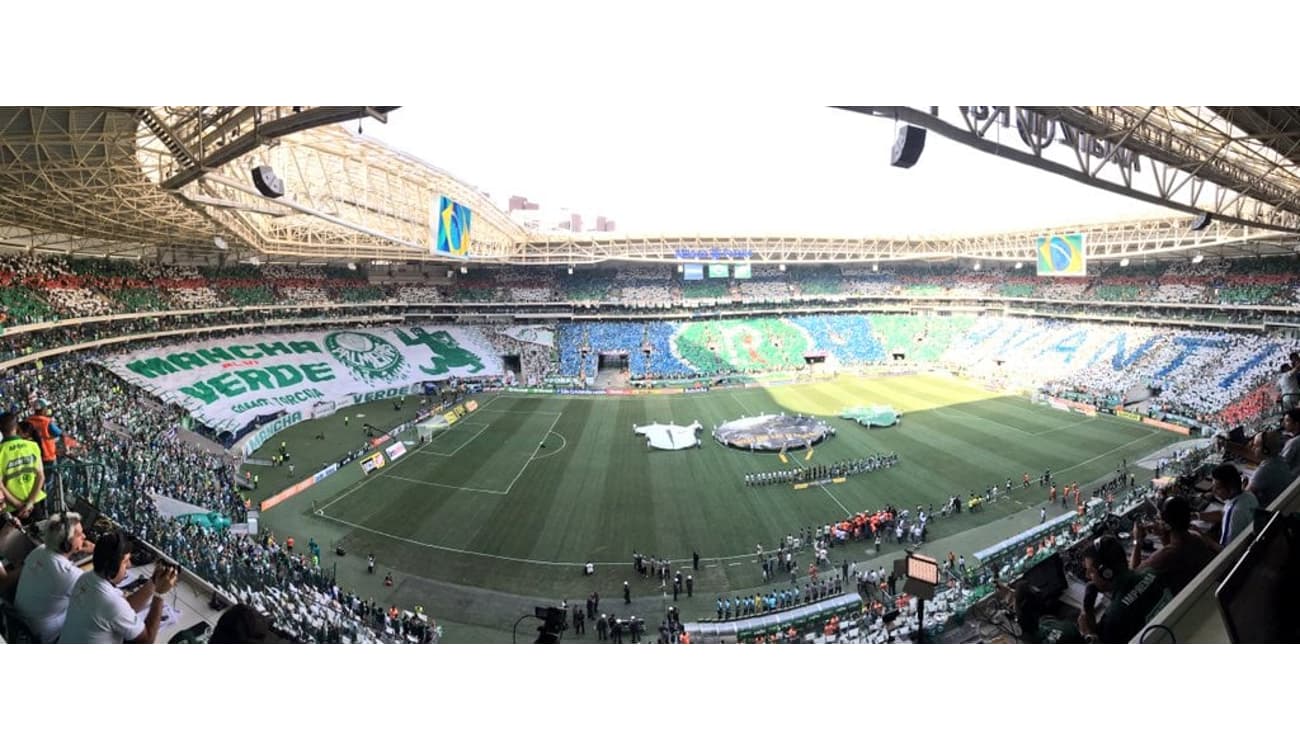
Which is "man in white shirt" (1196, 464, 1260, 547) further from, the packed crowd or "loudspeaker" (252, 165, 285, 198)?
"loudspeaker" (252, 165, 285, 198)

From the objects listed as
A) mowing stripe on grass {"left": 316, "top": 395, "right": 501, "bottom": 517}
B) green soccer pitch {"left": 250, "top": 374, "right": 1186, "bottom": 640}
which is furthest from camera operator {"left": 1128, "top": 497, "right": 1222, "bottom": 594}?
mowing stripe on grass {"left": 316, "top": 395, "right": 501, "bottom": 517}

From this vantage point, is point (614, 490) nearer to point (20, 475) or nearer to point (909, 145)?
point (909, 145)

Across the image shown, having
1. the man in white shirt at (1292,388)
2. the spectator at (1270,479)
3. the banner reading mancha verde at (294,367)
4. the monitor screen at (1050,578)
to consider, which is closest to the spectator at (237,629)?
the monitor screen at (1050,578)

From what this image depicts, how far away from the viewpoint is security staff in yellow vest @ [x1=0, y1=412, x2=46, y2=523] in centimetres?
703

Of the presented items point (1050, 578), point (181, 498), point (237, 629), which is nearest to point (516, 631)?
point (237, 629)

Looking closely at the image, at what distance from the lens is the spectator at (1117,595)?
454 centimetres

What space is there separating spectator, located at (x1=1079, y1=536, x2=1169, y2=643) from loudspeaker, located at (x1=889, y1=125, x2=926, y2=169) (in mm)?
6799

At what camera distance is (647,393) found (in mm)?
37844

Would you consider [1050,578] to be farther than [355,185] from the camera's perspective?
No

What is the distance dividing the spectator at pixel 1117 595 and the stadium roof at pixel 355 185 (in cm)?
644

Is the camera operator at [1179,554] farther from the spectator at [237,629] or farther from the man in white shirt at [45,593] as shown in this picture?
the man in white shirt at [45,593]

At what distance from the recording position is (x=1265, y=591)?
13.1ft

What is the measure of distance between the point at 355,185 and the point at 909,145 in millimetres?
25168
